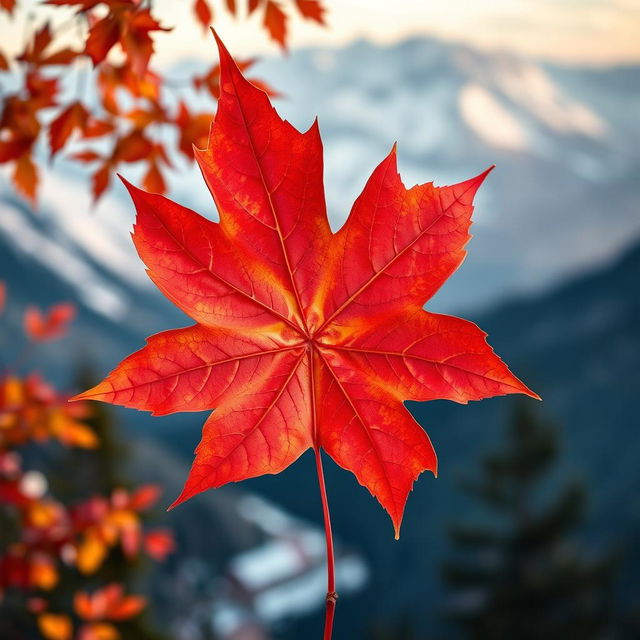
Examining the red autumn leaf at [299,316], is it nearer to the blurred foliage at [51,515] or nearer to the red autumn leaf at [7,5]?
the red autumn leaf at [7,5]

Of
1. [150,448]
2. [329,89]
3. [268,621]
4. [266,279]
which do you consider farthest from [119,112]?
[268,621]

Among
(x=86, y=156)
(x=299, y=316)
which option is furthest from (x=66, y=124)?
(x=299, y=316)

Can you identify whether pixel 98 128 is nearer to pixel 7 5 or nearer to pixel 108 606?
pixel 7 5

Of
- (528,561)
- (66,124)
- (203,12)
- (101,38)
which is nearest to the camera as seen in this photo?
(101,38)

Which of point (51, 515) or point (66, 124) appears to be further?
point (51, 515)

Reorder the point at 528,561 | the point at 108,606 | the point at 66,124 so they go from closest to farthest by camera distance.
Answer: the point at 66,124
the point at 108,606
the point at 528,561

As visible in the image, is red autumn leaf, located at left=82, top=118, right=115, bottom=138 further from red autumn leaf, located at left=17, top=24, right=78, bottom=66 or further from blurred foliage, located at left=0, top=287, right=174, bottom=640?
blurred foliage, located at left=0, top=287, right=174, bottom=640

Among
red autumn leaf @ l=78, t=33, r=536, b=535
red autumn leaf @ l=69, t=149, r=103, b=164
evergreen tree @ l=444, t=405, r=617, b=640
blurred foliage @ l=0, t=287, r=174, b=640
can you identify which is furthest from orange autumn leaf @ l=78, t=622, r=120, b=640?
evergreen tree @ l=444, t=405, r=617, b=640
